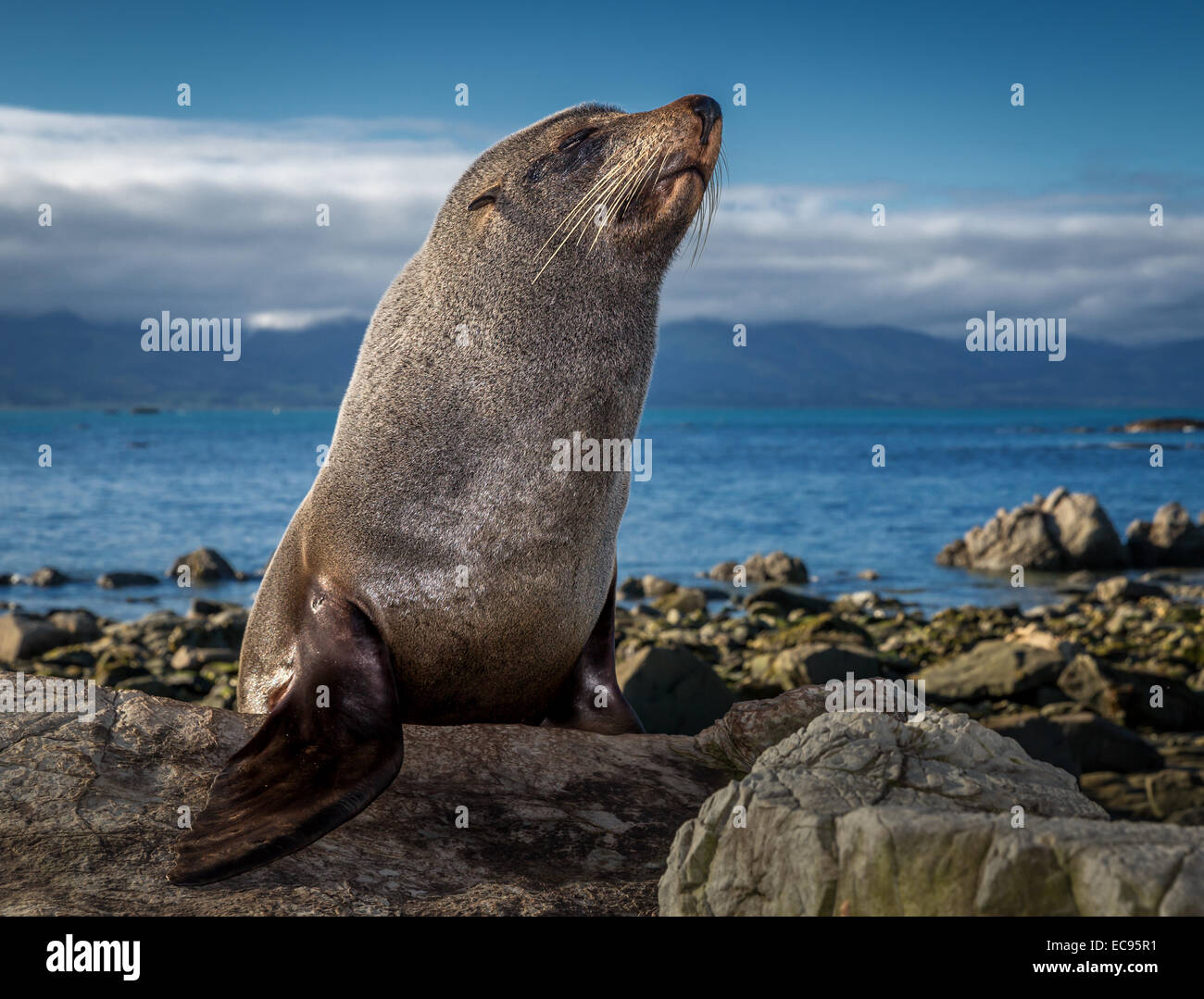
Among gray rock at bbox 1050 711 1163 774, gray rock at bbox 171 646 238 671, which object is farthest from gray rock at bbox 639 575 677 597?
gray rock at bbox 1050 711 1163 774

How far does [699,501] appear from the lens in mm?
43625

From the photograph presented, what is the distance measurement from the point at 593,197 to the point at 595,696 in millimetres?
2654

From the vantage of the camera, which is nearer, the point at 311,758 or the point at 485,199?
the point at 311,758

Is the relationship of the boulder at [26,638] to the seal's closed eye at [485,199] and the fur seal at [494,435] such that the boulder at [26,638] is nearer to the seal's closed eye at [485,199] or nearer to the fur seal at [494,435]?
the fur seal at [494,435]

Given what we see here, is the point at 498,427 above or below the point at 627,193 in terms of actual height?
below

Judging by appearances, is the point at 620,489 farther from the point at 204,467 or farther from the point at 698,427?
the point at 698,427

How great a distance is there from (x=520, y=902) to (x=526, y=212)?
132 inches

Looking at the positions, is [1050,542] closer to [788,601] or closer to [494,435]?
[788,601]

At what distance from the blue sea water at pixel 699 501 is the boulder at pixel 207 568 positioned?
0.54m

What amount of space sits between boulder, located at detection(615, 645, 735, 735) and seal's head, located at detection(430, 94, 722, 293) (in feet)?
17.4

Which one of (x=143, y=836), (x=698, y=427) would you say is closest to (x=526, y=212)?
(x=143, y=836)

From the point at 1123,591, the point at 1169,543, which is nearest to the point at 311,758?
the point at 1123,591

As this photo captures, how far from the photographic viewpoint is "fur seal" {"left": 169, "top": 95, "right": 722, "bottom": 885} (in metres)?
5.48
